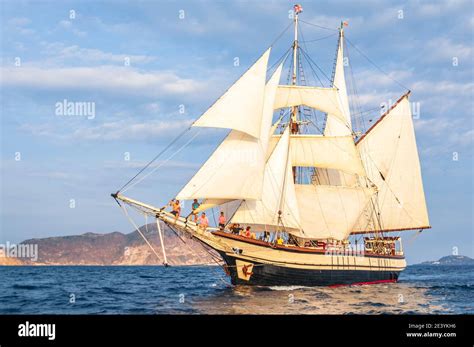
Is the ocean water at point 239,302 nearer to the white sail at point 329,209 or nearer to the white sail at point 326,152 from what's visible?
the white sail at point 329,209

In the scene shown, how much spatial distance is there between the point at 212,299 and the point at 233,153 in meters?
10.8

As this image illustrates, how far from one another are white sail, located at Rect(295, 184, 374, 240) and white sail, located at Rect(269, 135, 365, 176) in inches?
81.0

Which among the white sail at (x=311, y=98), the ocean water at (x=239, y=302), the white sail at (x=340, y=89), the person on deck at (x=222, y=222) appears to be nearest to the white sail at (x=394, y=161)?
the white sail at (x=340, y=89)

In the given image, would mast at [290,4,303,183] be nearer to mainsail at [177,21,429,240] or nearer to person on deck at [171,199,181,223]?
mainsail at [177,21,429,240]

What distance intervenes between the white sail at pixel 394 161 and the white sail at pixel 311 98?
931cm

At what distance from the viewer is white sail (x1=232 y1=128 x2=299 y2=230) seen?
43219 mm

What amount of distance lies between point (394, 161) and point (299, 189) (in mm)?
14974

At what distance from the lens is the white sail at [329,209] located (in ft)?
164

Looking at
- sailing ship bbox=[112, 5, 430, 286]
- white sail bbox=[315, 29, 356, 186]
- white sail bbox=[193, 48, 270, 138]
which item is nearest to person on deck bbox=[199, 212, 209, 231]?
sailing ship bbox=[112, 5, 430, 286]

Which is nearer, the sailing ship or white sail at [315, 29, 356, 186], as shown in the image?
the sailing ship

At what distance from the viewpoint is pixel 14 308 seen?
2967 cm

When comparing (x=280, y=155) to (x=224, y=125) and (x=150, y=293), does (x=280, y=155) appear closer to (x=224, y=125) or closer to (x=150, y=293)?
(x=224, y=125)
